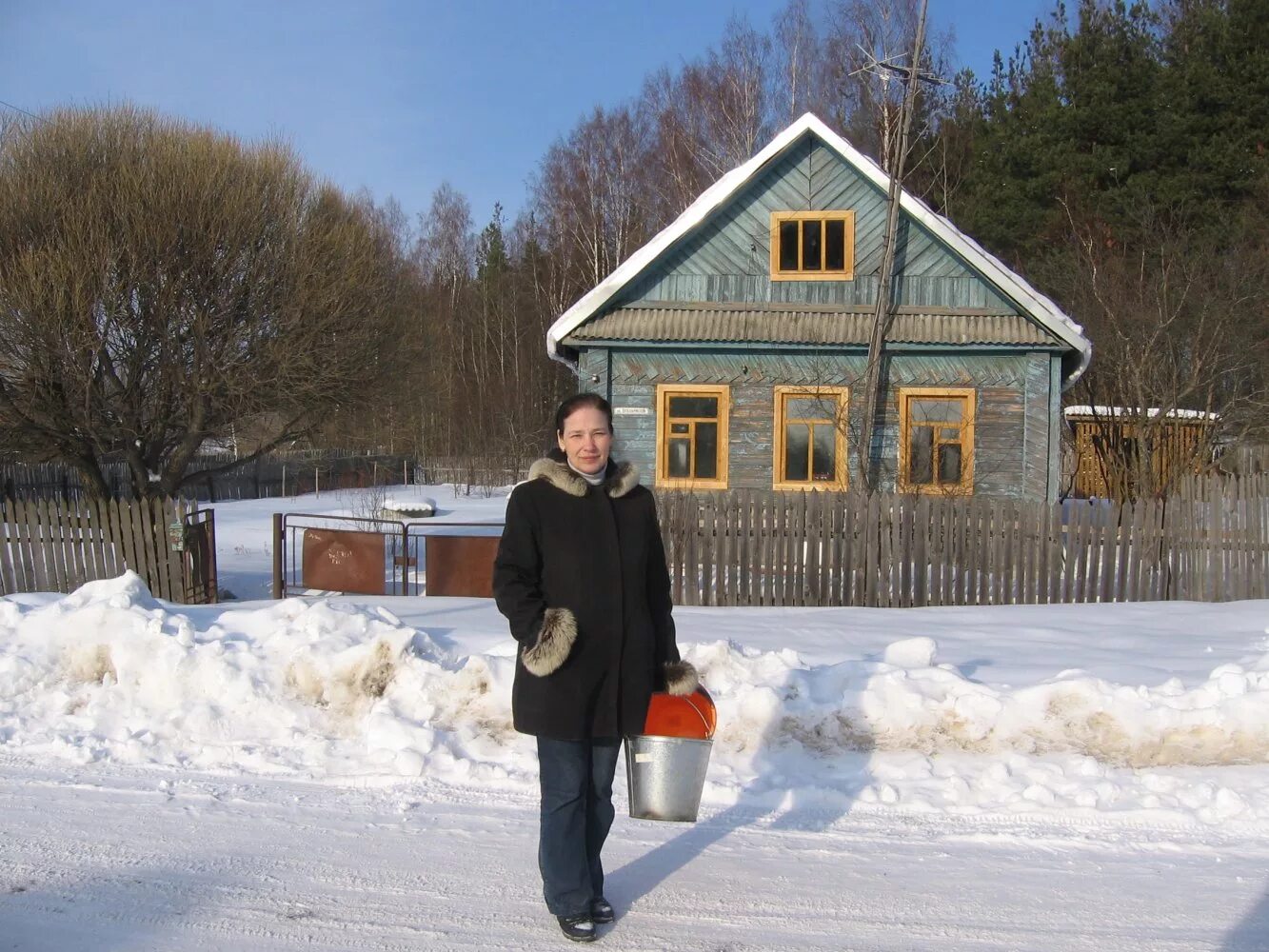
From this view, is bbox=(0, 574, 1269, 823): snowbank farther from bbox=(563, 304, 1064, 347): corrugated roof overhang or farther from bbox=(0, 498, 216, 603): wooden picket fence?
bbox=(563, 304, 1064, 347): corrugated roof overhang

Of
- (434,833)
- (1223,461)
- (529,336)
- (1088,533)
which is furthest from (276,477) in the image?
(434,833)

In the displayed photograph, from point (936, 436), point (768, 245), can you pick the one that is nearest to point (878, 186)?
point (768, 245)

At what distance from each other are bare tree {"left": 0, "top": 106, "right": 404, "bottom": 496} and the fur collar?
14.8 m

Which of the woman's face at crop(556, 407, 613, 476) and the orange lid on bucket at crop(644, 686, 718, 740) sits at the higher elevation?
the woman's face at crop(556, 407, 613, 476)

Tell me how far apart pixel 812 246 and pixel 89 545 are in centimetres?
1001

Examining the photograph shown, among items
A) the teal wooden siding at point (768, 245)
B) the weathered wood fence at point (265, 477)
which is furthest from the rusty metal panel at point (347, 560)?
the weathered wood fence at point (265, 477)

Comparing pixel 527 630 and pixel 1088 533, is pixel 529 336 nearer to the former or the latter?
pixel 1088 533

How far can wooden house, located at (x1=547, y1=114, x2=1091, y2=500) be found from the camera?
14867mm

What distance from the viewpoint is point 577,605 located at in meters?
3.71

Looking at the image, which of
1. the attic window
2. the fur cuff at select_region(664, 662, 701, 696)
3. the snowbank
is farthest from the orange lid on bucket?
the attic window

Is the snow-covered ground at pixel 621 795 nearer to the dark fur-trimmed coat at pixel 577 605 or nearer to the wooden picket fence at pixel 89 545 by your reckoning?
the dark fur-trimmed coat at pixel 577 605

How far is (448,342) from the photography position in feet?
145

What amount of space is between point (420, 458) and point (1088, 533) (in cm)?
3600

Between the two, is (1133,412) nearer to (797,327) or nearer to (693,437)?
(797,327)
